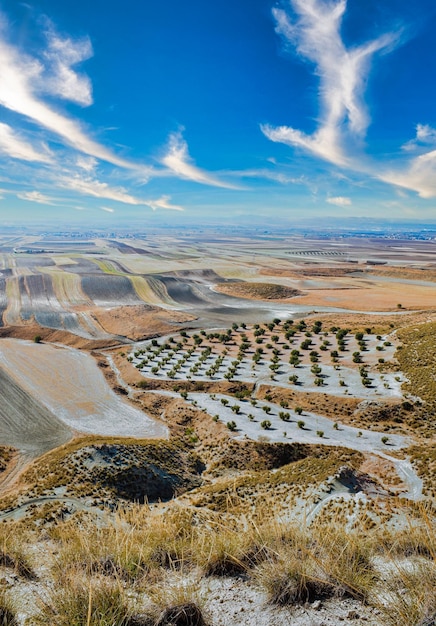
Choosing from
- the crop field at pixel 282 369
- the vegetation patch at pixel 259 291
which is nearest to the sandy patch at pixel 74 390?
the crop field at pixel 282 369

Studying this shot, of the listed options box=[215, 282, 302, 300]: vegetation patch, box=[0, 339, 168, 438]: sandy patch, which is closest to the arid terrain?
box=[0, 339, 168, 438]: sandy patch

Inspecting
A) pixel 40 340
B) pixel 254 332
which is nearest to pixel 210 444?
pixel 254 332

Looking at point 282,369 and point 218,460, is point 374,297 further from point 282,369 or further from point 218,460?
point 218,460

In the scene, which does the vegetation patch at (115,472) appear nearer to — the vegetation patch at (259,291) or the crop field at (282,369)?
the crop field at (282,369)

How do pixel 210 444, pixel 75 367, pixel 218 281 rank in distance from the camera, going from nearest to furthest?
1. pixel 210 444
2. pixel 75 367
3. pixel 218 281

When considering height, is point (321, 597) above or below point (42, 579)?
above

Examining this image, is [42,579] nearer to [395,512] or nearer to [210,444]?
[395,512]

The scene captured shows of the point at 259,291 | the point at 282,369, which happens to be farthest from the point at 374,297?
the point at 282,369

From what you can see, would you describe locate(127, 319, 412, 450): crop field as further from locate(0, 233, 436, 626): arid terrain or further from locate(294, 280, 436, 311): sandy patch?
locate(294, 280, 436, 311): sandy patch
